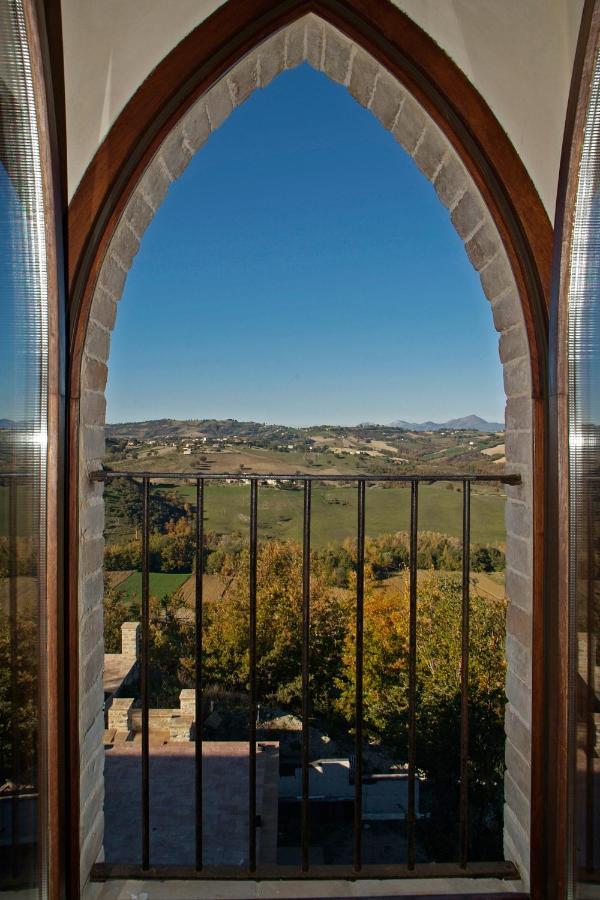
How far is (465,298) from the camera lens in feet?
59.9

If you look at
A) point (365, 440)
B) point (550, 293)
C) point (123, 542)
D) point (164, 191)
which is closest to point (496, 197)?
point (550, 293)

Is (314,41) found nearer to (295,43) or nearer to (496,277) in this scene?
(295,43)

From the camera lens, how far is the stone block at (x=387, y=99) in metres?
1.33

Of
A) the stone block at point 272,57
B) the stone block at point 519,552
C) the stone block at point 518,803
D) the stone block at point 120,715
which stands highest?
the stone block at point 272,57

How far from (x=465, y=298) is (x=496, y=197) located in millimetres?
18296

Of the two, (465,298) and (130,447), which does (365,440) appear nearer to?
(130,447)

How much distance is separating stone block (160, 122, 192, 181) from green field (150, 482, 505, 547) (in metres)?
8.42

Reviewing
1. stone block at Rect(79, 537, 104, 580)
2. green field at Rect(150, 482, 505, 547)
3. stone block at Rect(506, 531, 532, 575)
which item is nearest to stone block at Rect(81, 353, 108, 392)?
stone block at Rect(79, 537, 104, 580)

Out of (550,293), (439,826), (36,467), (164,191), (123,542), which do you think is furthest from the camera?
(123,542)

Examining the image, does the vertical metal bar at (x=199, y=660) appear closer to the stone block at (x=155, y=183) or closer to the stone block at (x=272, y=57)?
the stone block at (x=155, y=183)

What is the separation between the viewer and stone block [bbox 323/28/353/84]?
132 centimetres

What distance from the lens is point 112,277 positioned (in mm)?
1344

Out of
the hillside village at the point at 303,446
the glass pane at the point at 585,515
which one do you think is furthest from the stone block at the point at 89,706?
the hillside village at the point at 303,446

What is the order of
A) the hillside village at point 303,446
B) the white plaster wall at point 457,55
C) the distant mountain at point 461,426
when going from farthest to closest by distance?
the distant mountain at point 461,426, the hillside village at point 303,446, the white plaster wall at point 457,55
